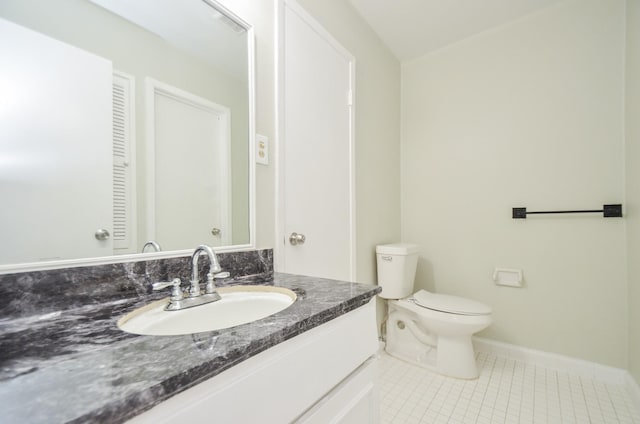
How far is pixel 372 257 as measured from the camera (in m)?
1.91

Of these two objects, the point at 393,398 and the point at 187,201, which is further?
the point at 393,398

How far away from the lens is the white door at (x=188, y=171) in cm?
86

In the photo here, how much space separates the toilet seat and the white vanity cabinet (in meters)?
0.98

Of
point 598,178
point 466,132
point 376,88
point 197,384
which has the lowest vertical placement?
point 197,384

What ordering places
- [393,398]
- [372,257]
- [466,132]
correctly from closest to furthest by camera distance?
[393,398]
[372,257]
[466,132]

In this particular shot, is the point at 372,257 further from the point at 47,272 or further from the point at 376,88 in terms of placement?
the point at 47,272

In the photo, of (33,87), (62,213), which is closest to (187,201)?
(62,213)

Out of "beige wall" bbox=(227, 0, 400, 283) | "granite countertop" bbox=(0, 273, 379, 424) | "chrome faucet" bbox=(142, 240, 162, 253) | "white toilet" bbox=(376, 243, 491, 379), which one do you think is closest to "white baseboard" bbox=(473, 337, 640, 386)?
"white toilet" bbox=(376, 243, 491, 379)

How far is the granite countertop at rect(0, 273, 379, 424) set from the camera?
11.7 inches

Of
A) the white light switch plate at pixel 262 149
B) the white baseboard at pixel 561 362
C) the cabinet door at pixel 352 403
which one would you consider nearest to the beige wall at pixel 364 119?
the white light switch plate at pixel 262 149

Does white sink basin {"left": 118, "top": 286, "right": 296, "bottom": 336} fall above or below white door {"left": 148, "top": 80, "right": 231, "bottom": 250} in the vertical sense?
below

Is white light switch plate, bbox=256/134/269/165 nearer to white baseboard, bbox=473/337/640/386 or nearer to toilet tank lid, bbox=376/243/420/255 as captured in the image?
toilet tank lid, bbox=376/243/420/255

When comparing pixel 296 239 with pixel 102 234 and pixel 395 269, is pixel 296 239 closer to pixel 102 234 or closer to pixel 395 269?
pixel 102 234

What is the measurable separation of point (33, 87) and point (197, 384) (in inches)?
30.6
